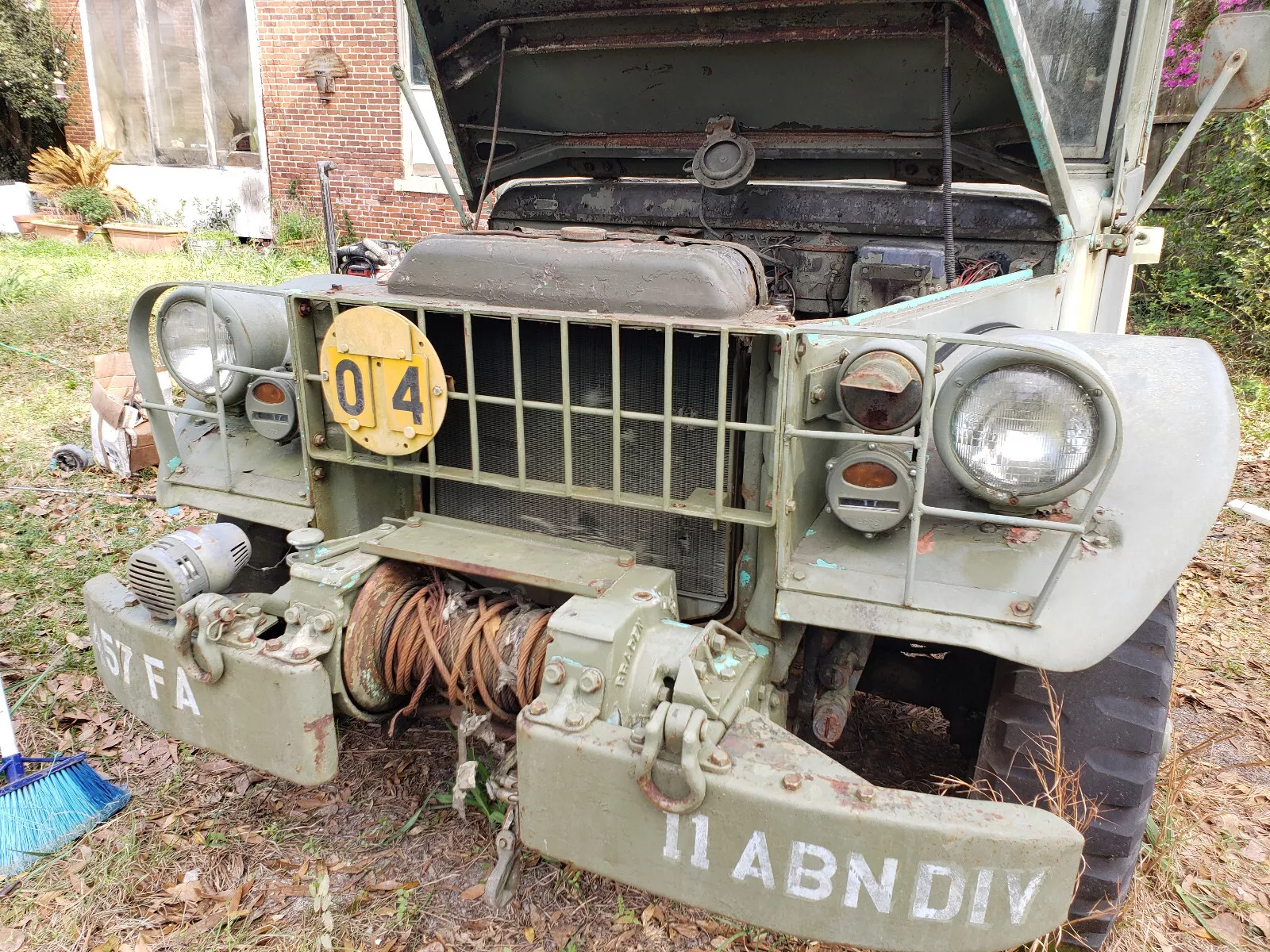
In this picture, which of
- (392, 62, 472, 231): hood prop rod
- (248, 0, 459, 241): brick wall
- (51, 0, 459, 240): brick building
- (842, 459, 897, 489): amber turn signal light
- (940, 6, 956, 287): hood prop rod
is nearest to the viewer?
(842, 459, 897, 489): amber turn signal light

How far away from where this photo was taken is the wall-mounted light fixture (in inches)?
449

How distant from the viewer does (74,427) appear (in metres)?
6.27

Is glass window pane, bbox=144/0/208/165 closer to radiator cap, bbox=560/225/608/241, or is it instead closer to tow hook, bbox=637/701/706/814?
radiator cap, bbox=560/225/608/241

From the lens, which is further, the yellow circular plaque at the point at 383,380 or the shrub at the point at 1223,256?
the shrub at the point at 1223,256

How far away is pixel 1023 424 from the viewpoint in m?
1.93

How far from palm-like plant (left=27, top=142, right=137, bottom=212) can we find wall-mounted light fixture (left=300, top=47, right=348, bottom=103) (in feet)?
13.4

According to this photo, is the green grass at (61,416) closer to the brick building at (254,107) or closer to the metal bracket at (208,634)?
the brick building at (254,107)

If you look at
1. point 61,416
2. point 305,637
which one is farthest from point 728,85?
point 61,416

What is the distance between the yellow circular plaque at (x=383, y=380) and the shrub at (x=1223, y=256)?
26.2 ft

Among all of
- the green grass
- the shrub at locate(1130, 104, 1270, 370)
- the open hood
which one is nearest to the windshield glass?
the open hood

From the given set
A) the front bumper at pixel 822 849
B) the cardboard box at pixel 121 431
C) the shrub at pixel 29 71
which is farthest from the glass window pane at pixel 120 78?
the front bumper at pixel 822 849

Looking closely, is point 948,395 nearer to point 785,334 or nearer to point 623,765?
point 785,334

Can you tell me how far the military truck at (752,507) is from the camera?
1.81m

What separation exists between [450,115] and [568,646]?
2687mm
